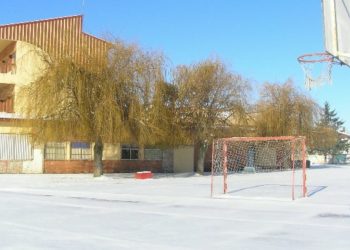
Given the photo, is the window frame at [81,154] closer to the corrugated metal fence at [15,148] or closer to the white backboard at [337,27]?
the corrugated metal fence at [15,148]

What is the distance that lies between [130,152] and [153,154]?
2.37 metres

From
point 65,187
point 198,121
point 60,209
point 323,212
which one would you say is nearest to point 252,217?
point 323,212

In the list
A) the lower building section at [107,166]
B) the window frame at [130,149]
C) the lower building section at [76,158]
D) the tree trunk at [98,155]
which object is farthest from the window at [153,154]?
the tree trunk at [98,155]

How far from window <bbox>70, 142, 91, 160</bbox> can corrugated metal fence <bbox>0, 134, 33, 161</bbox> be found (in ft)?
10.5

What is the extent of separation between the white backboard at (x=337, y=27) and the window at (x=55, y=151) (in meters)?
31.4

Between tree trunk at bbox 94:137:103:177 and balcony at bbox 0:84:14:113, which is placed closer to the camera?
tree trunk at bbox 94:137:103:177

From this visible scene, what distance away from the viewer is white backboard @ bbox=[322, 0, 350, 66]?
388 inches

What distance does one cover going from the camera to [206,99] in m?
38.7

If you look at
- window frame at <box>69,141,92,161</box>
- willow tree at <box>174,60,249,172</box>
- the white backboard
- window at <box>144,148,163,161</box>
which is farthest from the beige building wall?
the white backboard

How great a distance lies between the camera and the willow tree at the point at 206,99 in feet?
123

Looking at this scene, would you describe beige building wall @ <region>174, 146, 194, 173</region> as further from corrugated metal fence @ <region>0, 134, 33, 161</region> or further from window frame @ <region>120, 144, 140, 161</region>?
corrugated metal fence @ <region>0, 134, 33, 161</region>

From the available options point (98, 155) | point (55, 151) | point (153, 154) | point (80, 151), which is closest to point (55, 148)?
point (55, 151)

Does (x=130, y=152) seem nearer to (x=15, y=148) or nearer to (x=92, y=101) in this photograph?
(x=15, y=148)

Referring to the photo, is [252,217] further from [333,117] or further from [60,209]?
[333,117]
